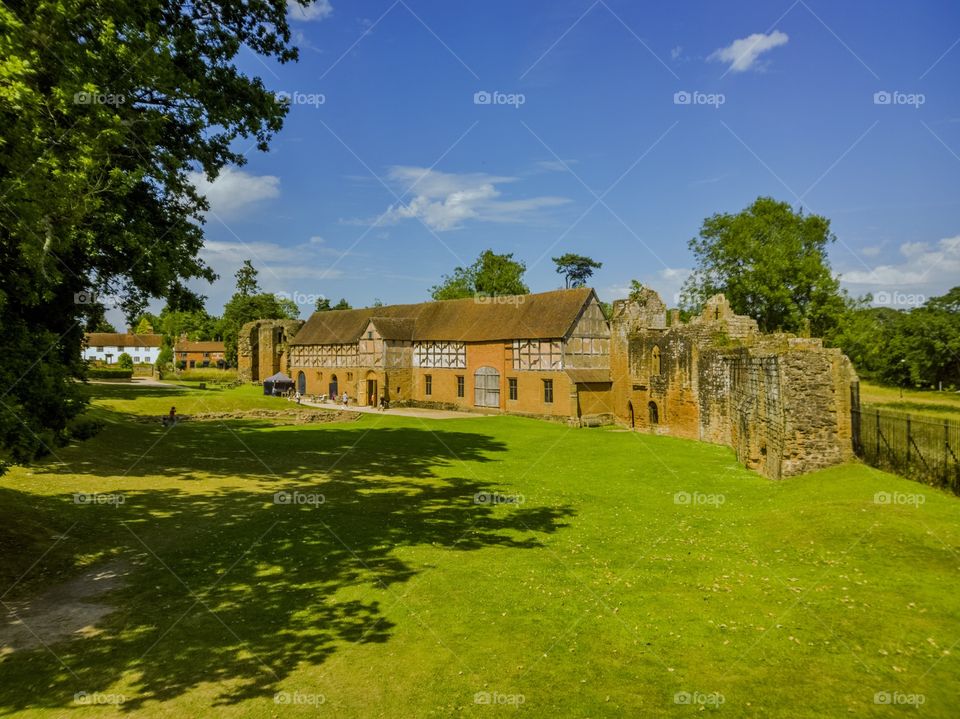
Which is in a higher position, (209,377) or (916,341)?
(916,341)

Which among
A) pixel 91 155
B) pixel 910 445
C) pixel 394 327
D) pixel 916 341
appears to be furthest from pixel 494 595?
pixel 916 341

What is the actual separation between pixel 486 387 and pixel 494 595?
36.9m

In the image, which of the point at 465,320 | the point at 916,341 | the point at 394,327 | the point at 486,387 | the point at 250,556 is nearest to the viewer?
the point at 250,556

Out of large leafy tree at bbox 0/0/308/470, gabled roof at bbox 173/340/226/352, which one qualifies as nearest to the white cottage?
gabled roof at bbox 173/340/226/352

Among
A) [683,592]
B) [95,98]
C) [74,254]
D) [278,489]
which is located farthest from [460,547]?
[74,254]

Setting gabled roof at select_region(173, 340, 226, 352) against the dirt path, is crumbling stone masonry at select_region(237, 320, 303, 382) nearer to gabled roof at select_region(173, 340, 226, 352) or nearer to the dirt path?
gabled roof at select_region(173, 340, 226, 352)

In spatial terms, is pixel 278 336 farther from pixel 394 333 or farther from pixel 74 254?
pixel 74 254

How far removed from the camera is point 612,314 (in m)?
41.8

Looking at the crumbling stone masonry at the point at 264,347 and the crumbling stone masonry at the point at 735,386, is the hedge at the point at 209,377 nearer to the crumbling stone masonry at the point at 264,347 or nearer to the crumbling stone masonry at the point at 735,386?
→ the crumbling stone masonry at the point at 264,347

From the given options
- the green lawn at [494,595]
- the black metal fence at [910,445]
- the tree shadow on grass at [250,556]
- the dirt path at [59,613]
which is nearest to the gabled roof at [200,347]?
the tree shadow on grass at [250,556]

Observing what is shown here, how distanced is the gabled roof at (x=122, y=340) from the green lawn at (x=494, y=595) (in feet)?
385

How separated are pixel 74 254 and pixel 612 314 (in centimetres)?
3455

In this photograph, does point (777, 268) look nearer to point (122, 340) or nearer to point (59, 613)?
point (59, 613)

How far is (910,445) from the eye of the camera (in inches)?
607
